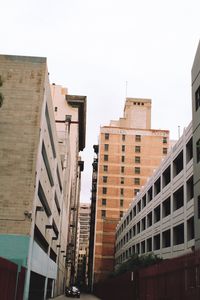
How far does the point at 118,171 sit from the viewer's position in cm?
9762

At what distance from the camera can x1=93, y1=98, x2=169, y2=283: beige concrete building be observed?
92.4 m

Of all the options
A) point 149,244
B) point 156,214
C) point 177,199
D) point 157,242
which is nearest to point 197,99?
point 177,199

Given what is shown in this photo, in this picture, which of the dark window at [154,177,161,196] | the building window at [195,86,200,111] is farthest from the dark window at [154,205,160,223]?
the building window at [195,86,200,111]

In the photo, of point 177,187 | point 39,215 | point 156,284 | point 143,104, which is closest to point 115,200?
point 143,104

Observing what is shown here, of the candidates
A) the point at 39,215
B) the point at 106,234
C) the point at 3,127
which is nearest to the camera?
the point at 3,127

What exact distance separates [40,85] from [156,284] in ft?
58.7

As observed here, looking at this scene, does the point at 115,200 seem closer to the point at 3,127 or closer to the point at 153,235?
the point at 153,235

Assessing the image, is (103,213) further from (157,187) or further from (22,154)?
(22,154)

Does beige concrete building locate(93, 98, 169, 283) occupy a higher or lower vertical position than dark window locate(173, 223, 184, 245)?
higher

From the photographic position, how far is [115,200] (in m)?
95.4

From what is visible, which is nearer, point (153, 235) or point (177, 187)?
point (177, 187)

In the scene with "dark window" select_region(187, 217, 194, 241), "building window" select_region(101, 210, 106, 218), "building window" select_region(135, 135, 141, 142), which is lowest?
"dark window" select_region(187, 217, 194, 241)

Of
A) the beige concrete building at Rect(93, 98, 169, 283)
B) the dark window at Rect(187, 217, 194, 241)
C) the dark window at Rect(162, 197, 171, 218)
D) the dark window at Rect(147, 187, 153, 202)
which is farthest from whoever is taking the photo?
the beige concrete building at Rect(93, 98, 169, 283)

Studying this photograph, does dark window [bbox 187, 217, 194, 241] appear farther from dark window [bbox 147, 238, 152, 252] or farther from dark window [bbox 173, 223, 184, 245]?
dark window [bbox 147, 238, 152, 252]
